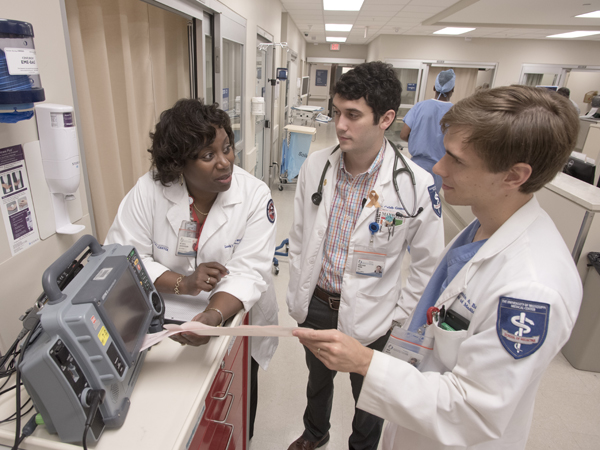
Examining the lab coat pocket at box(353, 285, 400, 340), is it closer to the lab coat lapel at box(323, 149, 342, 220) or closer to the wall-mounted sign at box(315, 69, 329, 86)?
the lab coat lapel at box(323, 149, 342, 220)

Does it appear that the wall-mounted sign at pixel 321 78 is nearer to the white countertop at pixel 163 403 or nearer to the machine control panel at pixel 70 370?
the white countertop at pixel 163 403

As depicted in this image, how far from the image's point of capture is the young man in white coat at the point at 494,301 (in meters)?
0.72

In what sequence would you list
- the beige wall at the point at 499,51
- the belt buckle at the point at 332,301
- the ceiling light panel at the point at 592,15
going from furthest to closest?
the beige wall at the point at 499,51 < the ceiling light panel at the point at 592,15 < the belt buckle at the point at 332,301

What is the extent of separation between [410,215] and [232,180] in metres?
0.70

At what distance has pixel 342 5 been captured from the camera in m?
5.84

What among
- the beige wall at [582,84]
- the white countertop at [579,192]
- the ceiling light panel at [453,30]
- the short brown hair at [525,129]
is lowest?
the white countertop at [579,192]

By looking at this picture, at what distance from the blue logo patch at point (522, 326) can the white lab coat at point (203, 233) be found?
2.43ft

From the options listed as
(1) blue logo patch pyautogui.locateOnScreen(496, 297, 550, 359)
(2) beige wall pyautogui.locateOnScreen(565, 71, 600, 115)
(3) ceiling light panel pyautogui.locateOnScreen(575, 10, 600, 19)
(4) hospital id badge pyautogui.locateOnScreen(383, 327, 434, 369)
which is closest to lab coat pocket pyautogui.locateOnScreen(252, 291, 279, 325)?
(4) hospital id badge pyautogui.locateOnScreen(383, 327, 434, 369)

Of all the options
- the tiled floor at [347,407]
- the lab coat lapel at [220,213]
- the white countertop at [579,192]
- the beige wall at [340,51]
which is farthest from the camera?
the beige wall at [340,51]

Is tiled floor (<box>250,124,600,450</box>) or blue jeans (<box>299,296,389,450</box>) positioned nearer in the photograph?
blue jeans (<box>299,296,389,450</box>)

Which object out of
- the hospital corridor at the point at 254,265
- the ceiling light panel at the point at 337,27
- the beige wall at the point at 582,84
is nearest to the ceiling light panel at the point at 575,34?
the beige wall at the point at 582,84

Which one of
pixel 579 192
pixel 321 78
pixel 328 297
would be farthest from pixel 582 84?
pixel 328 297

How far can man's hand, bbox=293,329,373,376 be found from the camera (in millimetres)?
860

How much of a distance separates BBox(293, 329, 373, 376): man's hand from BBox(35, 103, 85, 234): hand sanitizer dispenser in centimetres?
91
